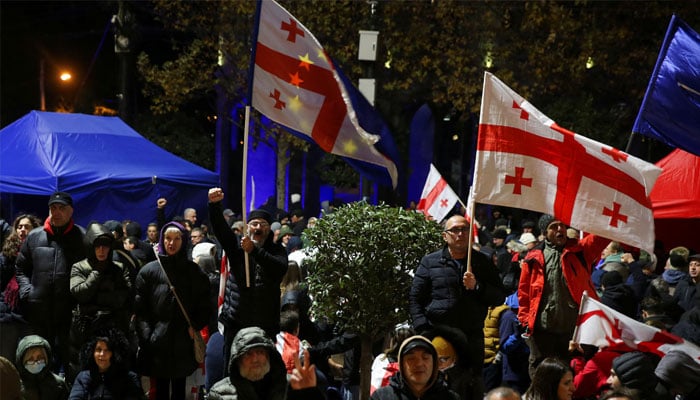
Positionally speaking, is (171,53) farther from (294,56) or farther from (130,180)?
(294,56)

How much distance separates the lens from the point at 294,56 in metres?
9.45

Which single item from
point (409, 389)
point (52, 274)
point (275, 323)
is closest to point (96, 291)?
point (52, 274)

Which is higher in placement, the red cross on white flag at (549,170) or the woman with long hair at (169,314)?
the red cross on white flag at (549,170)

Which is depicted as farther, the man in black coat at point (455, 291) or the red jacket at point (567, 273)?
the red jacket at point (567, 273)

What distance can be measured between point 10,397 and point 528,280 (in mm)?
6009

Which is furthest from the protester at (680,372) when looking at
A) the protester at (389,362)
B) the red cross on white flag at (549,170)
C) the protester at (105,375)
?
the protester at (105,375)

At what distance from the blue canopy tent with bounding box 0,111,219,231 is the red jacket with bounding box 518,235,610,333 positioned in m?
9.27

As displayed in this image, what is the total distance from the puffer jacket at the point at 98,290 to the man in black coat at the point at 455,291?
104 inches

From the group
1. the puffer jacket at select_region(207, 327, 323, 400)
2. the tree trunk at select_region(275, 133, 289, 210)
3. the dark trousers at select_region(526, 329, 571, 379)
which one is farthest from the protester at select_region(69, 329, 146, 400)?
the tree trunk at select_region(275, 133, 289, 210)

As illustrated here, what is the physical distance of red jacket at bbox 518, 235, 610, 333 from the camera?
917 centimetres

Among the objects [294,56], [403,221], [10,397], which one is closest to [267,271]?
[403,221]

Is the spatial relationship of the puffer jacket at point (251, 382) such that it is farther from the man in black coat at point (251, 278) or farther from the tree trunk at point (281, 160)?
the tree trunk at point (281, 160)

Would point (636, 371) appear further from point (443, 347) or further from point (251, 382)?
point (251, 382)

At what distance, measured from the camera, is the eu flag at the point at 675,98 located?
8836mm
